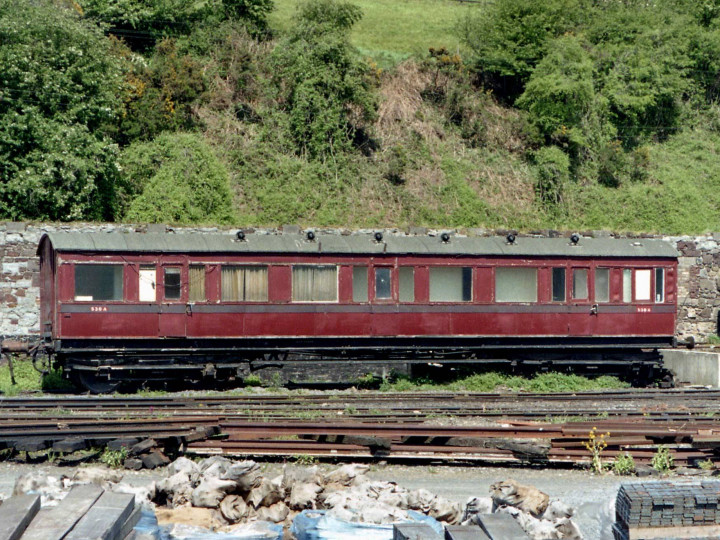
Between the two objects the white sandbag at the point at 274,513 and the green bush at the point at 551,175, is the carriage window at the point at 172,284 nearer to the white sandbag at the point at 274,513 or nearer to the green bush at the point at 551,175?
the white sandbag at the point at 274,513

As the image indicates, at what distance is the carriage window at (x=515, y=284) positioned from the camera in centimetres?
2231

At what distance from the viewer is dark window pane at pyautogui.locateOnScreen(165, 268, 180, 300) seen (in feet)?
67.9

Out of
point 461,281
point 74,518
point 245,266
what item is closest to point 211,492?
point 74,518

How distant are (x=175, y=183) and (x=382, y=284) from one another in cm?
1073

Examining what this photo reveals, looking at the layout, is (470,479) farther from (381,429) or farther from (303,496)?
(303,496)

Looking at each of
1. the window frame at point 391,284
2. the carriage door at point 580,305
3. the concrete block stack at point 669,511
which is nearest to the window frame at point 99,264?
the window frame at point 391,284

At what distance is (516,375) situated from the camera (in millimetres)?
22719

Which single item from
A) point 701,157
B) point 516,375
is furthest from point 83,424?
point 701,157

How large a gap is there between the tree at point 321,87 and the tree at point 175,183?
13.0ft

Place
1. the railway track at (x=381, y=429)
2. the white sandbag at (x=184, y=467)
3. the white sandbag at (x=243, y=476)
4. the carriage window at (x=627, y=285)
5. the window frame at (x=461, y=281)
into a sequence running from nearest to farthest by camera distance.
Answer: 1. the white sandbag at (x=243, y=476)
2. the white sandbag at (x=184, y=467)
3. the railway track at (x=381, y=429)
4. the window frame at (x=461, y=281)
5. the carriage window at (x=627, y=285)

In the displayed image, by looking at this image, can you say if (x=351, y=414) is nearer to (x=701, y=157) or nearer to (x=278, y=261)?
(x=278, y=261)

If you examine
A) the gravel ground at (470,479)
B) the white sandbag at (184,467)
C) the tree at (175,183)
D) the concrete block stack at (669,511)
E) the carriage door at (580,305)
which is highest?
the tree at (175,183)

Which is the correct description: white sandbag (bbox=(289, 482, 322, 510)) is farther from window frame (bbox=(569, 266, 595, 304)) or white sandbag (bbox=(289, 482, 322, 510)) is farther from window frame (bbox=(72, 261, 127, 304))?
window frame (bbox=(569, 266, 595, 304))

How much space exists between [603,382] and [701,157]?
757 inches
